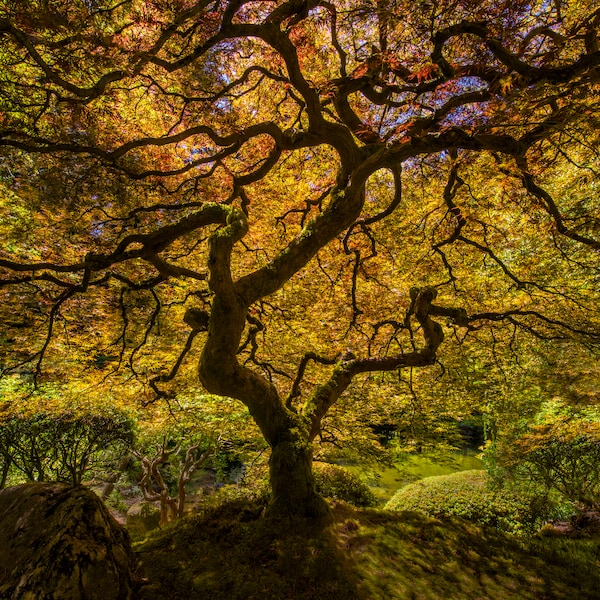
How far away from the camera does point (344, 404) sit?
8.02m

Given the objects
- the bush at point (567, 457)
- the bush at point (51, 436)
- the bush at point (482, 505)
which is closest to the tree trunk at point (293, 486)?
the bush at point (482, 505)

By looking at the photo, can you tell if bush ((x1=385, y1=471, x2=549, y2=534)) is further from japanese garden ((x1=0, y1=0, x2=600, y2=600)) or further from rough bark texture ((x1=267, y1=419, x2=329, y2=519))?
rough bark texture ((x1=267, y1=419, x2=329, y2=519))

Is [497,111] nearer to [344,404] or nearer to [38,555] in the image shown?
[38,555]

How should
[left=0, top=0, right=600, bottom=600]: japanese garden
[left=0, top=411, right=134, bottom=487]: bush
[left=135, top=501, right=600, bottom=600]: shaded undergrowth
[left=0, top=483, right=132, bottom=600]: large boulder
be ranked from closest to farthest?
[left=0, top=483, right=132, bottom=600]: large boulder < [left=135, top=501, right=600, bottom=600]: shaded undergrowth < [left=0, top=0, right=600, bottom=600]: japanese garden < [left=0, top=411, right=134, bottom=487]: bush

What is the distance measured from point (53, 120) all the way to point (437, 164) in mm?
6254

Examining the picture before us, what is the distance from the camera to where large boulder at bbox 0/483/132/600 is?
1962mm

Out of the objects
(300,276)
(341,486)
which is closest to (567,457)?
(341,486)

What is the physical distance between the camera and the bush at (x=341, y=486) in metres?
7.85

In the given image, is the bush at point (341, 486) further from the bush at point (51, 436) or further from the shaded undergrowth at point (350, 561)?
the bush at point (51, 436)

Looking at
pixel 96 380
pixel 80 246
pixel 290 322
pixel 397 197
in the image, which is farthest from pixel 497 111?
pixel 96 380

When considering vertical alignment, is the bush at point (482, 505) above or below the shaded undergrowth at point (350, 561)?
below

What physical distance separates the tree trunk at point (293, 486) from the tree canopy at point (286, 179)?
0.07 feet

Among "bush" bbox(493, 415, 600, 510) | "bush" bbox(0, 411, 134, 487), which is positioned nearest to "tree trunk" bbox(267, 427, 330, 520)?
"bush" bbox(493, 415, 600, 510)

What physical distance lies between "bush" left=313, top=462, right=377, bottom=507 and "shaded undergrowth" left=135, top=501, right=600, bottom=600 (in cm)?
420
